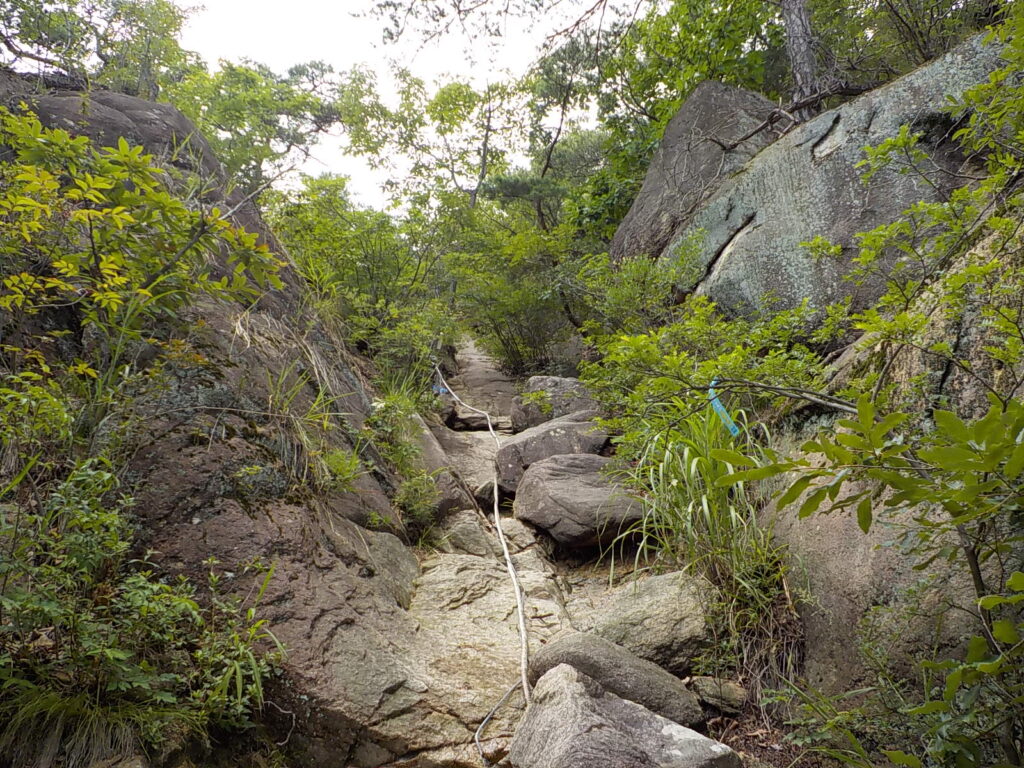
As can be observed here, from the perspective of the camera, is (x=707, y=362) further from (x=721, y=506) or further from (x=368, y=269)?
(x=368, y=269)

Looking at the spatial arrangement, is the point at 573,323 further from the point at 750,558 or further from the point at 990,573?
the point at 990,573

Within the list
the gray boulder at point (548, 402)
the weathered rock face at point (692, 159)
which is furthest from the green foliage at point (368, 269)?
the weathered rock face at point (692, 159)

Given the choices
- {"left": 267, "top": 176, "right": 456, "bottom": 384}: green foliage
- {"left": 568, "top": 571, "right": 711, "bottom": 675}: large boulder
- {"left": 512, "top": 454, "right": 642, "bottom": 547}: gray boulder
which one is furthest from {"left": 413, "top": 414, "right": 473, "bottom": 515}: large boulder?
{"left": 568, "top": 571, "right": 711, "bottom": 675}: large boulder

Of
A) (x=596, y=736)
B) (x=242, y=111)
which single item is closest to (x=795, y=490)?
(x=596, y=736)

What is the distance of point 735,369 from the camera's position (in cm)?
289

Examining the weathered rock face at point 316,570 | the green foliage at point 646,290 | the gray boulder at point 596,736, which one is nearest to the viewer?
the gray boulder at point 596,736

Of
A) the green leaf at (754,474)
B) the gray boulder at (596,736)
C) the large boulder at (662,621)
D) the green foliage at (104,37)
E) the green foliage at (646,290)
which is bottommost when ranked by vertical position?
the large boulder at (662,621)

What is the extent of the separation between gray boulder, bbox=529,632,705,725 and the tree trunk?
21.0 ft

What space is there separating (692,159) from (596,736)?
22.2 feet

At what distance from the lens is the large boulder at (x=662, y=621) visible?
247cm

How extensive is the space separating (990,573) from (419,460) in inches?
151

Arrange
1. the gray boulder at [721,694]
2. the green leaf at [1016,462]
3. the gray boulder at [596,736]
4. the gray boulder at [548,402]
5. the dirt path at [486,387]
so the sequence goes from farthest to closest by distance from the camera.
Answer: the dirt path at [486,387] < the gray boulder at [548,402] < the gray boulder at [721,694] < the gray boulder at [596,736] < the green leaf at [1016,462]

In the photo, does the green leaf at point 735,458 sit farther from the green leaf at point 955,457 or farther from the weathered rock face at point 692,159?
the weathered rock face at point 692,159

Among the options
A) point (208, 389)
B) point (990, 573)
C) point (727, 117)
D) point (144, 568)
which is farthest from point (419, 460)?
point (727, 117)
